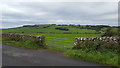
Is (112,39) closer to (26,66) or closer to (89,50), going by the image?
(89,50)

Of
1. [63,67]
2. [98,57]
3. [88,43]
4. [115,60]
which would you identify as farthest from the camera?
[88,43]

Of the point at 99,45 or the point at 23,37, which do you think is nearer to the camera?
the point at 99,45

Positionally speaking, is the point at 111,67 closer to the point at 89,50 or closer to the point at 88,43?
the point at 89,50

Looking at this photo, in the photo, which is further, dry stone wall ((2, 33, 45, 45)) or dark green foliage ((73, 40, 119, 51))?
dry stone wall ((2, 33, 45, 45))

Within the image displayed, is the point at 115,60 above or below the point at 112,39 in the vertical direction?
below

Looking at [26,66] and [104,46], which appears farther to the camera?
[104,46]

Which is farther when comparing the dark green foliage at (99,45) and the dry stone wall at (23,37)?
the dry stone wall at (23,37)

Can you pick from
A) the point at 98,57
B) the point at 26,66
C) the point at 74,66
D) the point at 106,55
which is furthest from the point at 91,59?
the point at 26,66

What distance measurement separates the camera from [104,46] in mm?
8125

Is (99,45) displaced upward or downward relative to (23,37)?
downward

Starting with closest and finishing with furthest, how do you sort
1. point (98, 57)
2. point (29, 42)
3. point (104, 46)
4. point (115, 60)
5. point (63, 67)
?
point (63, 67)
point (115, 60)
point (98, 57)
point (104, 46)
point (29, 42)

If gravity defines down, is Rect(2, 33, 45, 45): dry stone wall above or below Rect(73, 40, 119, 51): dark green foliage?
above

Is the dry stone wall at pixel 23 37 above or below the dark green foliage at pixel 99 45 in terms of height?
above

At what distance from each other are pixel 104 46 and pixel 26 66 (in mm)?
5384
